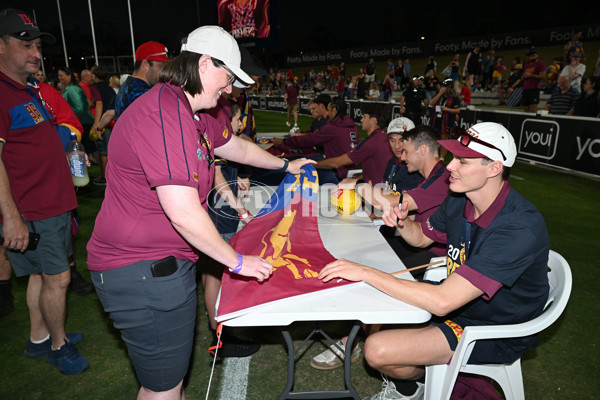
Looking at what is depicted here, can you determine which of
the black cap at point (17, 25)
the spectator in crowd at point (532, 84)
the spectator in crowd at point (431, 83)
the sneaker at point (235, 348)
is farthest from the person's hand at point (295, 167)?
the spectator in crowd at point (532, 84)

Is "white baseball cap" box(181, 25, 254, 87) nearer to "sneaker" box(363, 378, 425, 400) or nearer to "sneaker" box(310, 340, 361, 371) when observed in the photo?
"sneaker" box(363, 378, 425, 400)

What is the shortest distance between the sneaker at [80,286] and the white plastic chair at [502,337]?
140 inches

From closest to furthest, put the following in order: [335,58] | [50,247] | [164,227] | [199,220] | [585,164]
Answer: [199,220] < [164,227] < [50,247] < [585,164] < [335,58]

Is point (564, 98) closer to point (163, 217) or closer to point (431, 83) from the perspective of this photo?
point (431, 83)

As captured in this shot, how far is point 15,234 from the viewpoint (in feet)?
8.11

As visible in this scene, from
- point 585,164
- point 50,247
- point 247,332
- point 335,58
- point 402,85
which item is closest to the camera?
point 50,247

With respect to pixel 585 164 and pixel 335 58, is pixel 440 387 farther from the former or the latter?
pixel 335 58

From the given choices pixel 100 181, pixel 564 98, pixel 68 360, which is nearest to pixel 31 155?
pixel 68 360

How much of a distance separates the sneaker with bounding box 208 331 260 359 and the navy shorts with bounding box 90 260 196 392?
1.40m

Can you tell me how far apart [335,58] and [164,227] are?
41.8 meters

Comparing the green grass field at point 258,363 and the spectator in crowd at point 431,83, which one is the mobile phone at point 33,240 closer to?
the green grass field at point 258,363

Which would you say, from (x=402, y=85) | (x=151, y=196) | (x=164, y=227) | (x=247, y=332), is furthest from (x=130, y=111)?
(x=402, y=85)

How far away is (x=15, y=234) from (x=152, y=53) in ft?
5.74

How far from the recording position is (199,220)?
1578 mm
